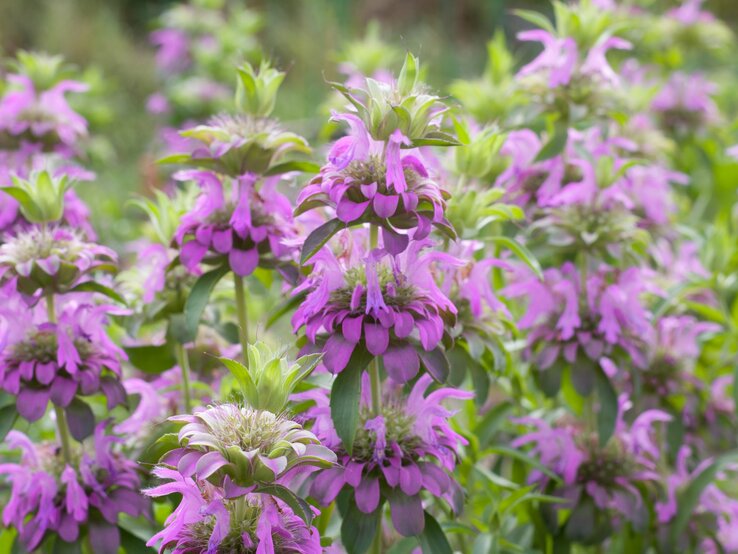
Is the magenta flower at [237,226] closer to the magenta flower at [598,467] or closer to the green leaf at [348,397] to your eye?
the green leaf at [348,397]

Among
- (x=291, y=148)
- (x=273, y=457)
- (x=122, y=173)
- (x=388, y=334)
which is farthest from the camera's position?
(x=122, y=173)

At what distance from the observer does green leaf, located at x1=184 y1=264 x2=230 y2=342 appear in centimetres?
168

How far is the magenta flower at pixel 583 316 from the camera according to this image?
204 centimetres

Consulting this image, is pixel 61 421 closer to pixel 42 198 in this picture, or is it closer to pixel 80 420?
pixel 80 420

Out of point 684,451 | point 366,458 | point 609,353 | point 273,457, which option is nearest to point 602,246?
point 609,353

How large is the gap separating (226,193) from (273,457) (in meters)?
0.77

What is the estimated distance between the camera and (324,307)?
1.46 m

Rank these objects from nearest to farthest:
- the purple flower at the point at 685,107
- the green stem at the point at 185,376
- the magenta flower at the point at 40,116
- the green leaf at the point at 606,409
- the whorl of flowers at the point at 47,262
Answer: the whorl of flowers at the point at 47,262 < the green stem at the point at 185,376 < the green leaf at the point at 606,409 < the magenta flower at the point at 40,116 < the purple flower at the point at 685,107

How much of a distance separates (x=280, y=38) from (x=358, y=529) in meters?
10.2

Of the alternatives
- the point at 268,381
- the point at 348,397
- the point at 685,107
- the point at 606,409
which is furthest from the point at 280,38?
the point at 268,381

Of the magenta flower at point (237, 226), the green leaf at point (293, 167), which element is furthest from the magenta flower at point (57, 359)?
the green leaf at point (293, 167)

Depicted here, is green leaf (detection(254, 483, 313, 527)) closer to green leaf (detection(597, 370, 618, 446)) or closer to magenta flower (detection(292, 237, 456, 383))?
magenta flower (detection(292, 237, 456, 383))

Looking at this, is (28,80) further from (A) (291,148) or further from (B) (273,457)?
(B) (273,457)

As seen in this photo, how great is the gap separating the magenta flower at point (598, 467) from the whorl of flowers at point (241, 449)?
988 mm
